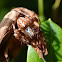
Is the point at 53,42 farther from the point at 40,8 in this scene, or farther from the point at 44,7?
the point at 44,7

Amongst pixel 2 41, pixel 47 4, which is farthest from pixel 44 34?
pixel 47 4

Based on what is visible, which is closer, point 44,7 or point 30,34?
point 30,34

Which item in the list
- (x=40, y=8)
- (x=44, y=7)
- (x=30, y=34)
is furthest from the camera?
(x=44, y=7)

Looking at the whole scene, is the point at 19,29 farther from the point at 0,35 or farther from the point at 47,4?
the point at 47,4

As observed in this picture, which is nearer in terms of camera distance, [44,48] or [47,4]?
[44,48]

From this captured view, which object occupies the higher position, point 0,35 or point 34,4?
point 34,4

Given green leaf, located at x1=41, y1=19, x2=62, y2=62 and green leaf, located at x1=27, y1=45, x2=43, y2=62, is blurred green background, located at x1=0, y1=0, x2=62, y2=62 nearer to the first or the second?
green leaf, located at x1=41, y1=19, x2=62, y2=62

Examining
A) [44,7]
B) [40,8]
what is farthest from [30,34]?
[44,7]

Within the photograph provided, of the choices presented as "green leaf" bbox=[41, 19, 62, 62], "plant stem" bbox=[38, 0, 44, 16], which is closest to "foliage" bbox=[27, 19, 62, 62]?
"green leaf" bbox=[41, 19, 62, 62]
